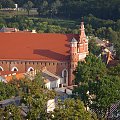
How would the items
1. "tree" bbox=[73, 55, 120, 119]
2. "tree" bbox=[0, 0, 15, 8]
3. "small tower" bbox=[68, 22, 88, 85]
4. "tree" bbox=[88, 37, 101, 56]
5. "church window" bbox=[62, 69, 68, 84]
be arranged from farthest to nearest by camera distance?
"tree" bbox=[0, 0, 15, 8], "tree" bbox=[88, 37, 101, 56], "church window" bbox=[62, 69, 68, 84], "small tower" bbox=[68, 22, 88, 85], "tree" bbox=[73, 55, 120, 119]

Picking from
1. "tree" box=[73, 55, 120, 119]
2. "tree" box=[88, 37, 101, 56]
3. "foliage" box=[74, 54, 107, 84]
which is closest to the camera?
"tree" box=[73, 55, 120, 119]

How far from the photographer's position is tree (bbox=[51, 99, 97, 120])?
1036 inches

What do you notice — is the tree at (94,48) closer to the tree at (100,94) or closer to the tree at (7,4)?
the tree at (100,94)

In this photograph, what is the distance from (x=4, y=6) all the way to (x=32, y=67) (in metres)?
60.2

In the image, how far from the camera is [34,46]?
46.9 m

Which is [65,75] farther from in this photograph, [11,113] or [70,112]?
[70,112]

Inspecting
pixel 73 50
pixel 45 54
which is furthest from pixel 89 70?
pixel 45 54

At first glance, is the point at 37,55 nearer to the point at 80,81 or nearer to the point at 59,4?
the point at 80,81

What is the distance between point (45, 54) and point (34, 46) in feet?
4.08

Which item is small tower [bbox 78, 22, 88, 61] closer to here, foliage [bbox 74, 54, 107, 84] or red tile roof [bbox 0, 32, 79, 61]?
red tile roof [bbox 0, 32, 79, 61]

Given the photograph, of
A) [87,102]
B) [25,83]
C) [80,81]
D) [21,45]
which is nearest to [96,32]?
[21,45]

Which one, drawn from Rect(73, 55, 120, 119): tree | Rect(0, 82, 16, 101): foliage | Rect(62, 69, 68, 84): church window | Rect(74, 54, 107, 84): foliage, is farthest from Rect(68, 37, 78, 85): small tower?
Rect(73, 55, 120, 119): tree

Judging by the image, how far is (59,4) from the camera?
99812 mm

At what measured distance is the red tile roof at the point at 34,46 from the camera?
46.3 m
